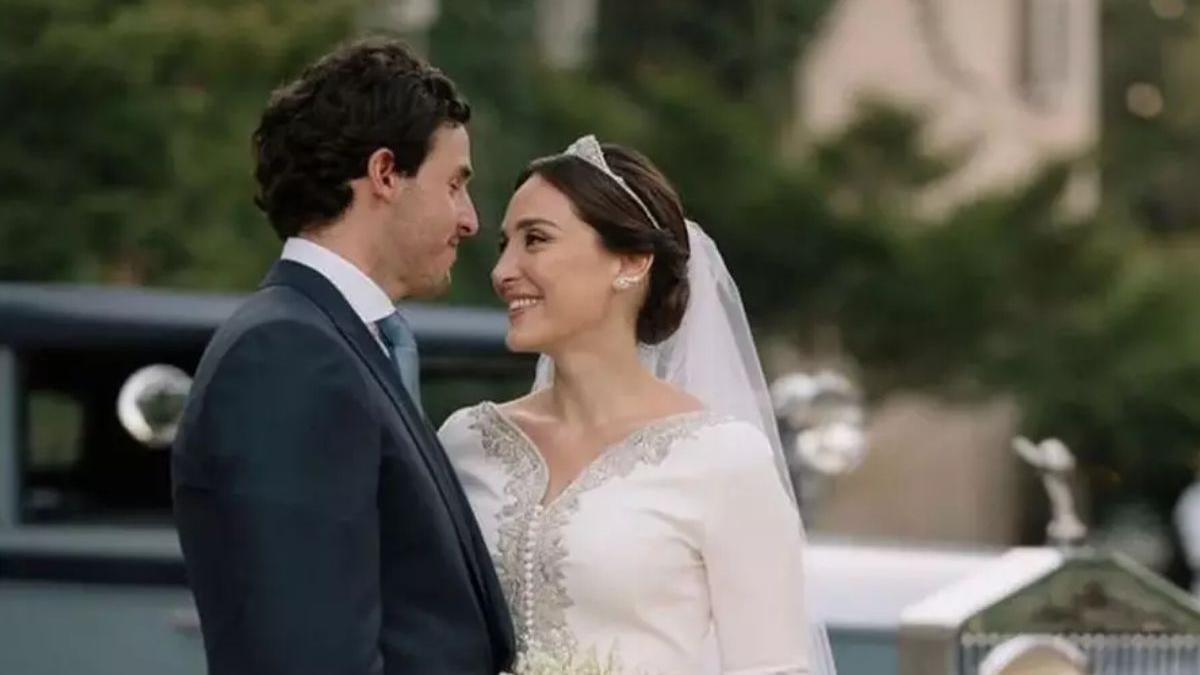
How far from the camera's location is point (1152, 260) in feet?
58.7

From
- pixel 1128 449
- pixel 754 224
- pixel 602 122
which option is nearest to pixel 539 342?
pixel 602 122

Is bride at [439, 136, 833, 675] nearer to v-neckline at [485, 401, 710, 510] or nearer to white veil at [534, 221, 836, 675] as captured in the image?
v-neckline at [485, 401, 710, 510]

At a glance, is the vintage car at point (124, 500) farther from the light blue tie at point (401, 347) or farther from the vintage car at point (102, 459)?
the light blue tie at point (401, 347)

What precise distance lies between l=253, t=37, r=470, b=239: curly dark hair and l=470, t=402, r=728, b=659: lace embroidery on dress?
1.46 ft

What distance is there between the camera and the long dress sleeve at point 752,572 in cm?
313

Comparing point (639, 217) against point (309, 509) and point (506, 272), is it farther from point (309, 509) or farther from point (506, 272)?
point (309, 509)

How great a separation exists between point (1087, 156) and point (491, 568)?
1552 cm

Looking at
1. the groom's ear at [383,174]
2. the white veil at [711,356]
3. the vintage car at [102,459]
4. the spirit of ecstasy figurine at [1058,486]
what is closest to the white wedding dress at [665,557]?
the white veil at [711,356]

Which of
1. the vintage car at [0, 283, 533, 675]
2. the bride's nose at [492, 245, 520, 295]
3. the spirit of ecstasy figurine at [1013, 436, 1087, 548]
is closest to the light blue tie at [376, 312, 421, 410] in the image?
the bride's nose at [492, 245, 520, 295]

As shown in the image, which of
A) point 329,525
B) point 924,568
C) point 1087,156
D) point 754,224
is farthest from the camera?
point 1087,156

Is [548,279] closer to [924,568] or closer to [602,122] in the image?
[924,568]

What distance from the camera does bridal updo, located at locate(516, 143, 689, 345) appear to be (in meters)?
3.27

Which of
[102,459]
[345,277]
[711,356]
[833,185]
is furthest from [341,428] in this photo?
[833,185]

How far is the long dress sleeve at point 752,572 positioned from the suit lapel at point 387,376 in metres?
0.26
